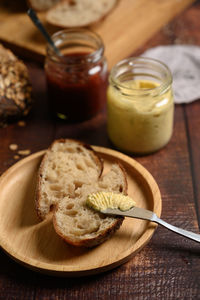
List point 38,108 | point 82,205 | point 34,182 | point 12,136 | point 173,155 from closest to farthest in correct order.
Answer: point 82,205
point 34,182
point 173,155
point 12,136
point 38,108

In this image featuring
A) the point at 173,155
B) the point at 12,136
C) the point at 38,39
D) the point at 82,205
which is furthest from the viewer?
the point at 38,39

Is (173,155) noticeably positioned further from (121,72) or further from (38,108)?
(38,108)

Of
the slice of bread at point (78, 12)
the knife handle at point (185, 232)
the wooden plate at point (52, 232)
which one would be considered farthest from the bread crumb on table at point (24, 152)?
the slice of bread at point (78, 12)

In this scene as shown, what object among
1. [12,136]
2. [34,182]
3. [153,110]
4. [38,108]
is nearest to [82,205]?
[34,182]

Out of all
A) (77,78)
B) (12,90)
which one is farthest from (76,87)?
(12,90)

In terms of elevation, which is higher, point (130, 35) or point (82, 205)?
point (82, 205)

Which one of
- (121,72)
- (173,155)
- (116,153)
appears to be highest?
(121,72)

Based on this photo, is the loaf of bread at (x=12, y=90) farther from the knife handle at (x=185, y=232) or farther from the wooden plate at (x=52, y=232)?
→ the knife handle at (x=185, y=232)
